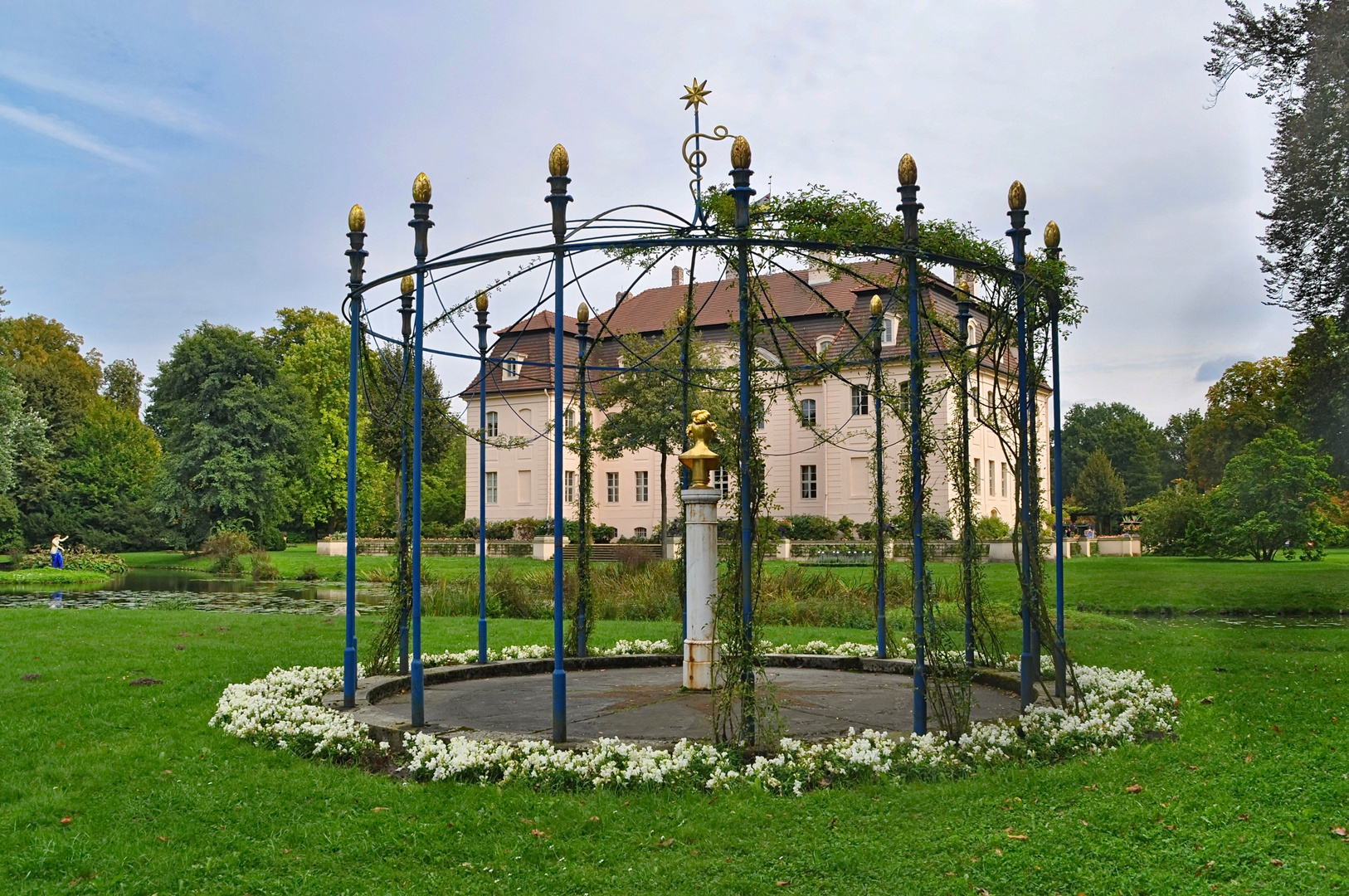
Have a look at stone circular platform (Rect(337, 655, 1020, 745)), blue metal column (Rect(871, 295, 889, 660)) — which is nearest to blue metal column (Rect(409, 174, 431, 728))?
stone circular platform (Rect(337, 655, 1020, 745))

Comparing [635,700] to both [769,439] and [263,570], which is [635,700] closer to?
[263,570]

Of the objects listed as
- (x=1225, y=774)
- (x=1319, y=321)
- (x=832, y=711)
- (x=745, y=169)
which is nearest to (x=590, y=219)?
(x=745, y=169)

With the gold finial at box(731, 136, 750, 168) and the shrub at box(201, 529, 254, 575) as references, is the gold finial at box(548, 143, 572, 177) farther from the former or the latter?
the shrub at box(201, 529, 254, 575)

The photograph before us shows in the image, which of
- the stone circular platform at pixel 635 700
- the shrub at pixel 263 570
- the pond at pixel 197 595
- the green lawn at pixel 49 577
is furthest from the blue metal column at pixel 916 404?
the green lawn at pixel 49 577

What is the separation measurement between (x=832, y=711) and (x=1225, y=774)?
289 cm

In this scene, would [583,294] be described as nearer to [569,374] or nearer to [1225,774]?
[1225,774]

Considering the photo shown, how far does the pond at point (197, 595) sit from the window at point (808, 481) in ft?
64.6

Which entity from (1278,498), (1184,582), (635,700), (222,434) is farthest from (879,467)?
(222,434)

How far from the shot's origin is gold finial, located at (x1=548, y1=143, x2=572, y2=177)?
691 cm

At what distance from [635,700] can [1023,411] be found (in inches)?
152

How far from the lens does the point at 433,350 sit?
9.98 m

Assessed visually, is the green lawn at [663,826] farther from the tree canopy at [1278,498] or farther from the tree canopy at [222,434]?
the tree canopy at [222,434]

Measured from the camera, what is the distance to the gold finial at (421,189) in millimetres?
7543

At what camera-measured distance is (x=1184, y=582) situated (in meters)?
24.3
